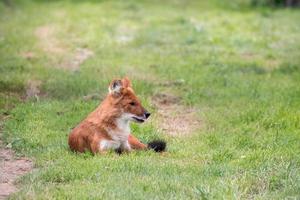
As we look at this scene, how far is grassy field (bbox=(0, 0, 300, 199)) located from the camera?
8156 mm

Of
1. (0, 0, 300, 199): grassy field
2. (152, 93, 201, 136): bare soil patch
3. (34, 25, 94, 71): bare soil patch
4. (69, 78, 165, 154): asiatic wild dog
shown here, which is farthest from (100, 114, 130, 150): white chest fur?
(34, 25, 94, 71): bare soil patch

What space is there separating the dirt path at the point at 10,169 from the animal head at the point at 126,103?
4.04ft

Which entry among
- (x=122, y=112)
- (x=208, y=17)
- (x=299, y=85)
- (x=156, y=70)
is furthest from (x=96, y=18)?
(x=122, y=112)

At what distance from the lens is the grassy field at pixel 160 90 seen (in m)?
8.16

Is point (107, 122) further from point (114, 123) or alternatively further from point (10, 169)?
point (10, 169)

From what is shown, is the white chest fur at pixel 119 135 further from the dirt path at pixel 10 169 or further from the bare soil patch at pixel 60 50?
the bare soil patch at pixel 60 50

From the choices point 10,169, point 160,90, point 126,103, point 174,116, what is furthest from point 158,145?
point 160,90

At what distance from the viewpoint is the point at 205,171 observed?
8555 millimetres

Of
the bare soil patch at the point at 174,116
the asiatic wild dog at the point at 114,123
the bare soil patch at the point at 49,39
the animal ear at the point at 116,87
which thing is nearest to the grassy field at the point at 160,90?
the bare soil patch at the point at 49,39

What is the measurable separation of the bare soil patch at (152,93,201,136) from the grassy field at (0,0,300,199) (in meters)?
0.13

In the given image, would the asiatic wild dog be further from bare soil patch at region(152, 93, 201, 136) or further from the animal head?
bare soil patch at region(152, 93, 201, 136)

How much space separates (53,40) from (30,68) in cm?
357

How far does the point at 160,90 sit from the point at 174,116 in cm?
175

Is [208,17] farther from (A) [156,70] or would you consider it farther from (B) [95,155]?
(B) [95,155]
